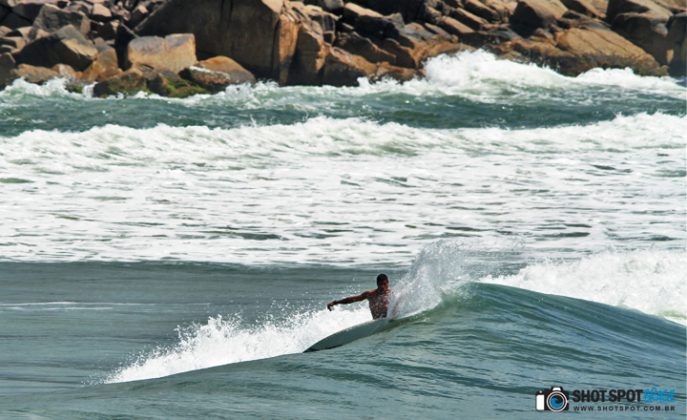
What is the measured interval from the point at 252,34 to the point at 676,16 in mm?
16321

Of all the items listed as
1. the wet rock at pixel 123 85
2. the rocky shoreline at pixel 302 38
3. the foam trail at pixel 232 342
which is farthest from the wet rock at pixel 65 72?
the foam trail at pixel 232 342

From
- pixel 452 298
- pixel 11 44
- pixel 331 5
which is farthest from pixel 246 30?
pixel 452 298

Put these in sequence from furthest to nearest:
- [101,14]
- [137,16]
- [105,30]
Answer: [101,14]
[137,16]
[105,30]

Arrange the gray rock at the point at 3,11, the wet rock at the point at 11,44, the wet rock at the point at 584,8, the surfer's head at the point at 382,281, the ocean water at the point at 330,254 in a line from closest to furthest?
the ocean water at the point at 330,254 → the surfer's head at the point at 382,281 → the wet rock at the point at 11,44 → the gray rock at the point at 3,11 → the wet rock at the point at 584,8

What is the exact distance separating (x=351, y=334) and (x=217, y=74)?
25.5 metres

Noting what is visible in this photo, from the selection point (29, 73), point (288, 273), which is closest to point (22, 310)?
point (288, 273)

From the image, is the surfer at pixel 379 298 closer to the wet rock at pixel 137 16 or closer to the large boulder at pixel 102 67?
the large boulder at pixel 102 67

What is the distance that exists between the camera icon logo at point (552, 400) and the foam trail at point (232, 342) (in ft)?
9.16

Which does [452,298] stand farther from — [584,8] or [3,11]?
[584,8]

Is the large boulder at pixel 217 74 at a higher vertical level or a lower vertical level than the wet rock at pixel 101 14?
lower

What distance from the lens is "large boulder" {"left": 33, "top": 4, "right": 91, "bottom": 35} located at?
124 feet

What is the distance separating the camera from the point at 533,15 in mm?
41906

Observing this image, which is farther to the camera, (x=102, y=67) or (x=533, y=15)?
(x=533, y=15)

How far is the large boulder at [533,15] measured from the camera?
41844mm
